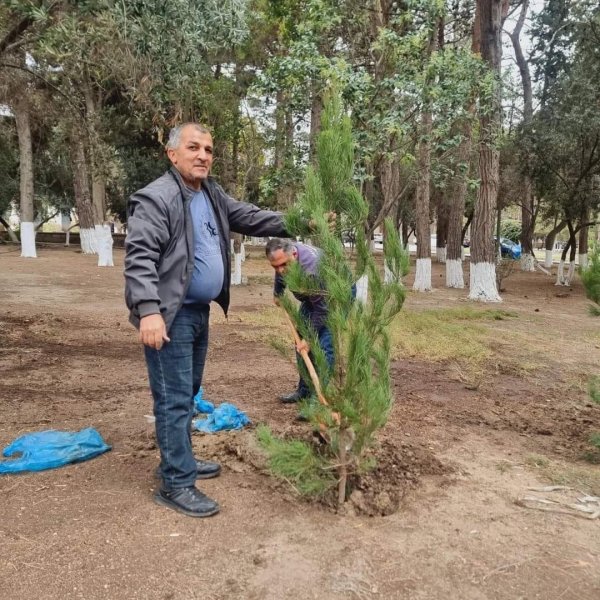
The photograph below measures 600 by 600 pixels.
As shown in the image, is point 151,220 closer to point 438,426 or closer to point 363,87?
point 438,426

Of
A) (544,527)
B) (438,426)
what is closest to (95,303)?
(438,426)

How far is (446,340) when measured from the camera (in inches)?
318

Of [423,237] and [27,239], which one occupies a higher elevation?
[423,237]

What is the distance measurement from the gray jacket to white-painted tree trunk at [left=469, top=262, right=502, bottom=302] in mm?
11468

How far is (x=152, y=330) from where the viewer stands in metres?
2.42

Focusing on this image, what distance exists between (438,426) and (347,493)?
1.58 meters

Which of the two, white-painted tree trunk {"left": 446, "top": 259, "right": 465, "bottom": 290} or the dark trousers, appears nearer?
the dark trousers

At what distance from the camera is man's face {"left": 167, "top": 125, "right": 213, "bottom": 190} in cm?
276

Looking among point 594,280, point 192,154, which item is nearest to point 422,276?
point 594,280

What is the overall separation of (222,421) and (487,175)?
1045cm

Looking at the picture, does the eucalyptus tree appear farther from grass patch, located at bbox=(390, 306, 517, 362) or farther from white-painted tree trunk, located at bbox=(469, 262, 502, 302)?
grass patch, located at bbox=(390, 306, 517, 362)

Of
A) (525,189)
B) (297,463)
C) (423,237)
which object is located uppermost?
(525,189)

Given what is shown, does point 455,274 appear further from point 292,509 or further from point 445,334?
point 292,509

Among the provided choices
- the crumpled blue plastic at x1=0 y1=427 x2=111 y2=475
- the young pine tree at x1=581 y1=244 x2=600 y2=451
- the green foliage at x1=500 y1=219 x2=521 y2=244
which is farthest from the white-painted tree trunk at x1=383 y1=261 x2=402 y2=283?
the green foliage at x1=500 y1=219 x2=521 y2=244
